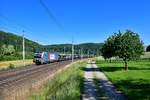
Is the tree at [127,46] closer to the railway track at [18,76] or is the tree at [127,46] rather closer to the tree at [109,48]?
the tree at [109,48]

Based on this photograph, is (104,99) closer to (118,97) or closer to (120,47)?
(118,97)

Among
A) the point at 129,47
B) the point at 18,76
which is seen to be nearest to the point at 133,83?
the point at 18,76

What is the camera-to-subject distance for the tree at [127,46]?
5944cm

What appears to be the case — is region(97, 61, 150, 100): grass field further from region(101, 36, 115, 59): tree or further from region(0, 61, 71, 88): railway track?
region(101, 36, 115, 59): tree

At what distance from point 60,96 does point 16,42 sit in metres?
159

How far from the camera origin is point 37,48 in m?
186

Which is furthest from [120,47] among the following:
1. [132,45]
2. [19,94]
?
[19,94]

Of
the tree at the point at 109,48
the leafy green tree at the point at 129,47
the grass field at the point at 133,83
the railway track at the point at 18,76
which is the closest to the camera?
the grass field at the point at 133,83

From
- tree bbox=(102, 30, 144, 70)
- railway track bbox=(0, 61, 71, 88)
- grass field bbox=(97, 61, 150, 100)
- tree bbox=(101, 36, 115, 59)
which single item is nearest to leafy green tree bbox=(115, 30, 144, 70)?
tree bbox=(102, 30, 144, 70)

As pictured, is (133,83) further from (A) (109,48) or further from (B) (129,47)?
(A) (109,48)

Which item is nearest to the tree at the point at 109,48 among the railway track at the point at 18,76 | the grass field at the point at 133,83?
the railway track at the point at 18,76

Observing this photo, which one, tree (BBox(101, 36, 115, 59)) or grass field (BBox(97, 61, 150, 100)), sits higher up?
tree (BBox(101, 36, 115, 59))

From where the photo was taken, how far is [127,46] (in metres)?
59.3

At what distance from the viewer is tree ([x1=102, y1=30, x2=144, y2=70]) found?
59.4 m
